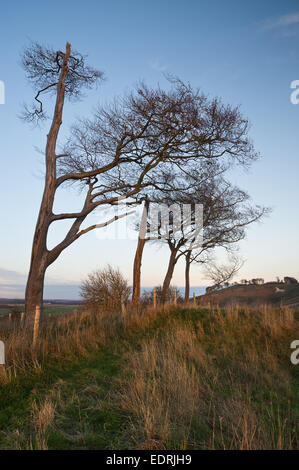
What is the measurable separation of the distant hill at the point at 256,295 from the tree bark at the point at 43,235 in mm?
21401

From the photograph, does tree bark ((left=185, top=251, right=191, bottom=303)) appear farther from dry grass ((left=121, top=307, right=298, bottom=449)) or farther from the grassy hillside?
the grassy hillside

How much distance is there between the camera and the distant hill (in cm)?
3327

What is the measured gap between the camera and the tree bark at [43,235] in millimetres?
11641

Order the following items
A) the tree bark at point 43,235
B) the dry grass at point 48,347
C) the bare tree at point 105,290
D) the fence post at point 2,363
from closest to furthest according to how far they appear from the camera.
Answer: the fence post at point 2,363
the dry grass at point 48,347
the tree bark at point 43,235
the bare tree at point 105,290

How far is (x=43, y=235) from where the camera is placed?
12.0 m

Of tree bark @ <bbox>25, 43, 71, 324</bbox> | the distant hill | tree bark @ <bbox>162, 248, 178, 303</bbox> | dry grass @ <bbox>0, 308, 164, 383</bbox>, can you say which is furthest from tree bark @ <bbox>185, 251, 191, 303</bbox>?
tree bark @ <bbox>25, 43, 71, 324</bbox>

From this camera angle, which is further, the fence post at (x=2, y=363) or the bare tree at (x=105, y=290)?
the bare tree at (x=105, y=290)

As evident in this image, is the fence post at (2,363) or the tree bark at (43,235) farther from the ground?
the tree bark at (43,235)

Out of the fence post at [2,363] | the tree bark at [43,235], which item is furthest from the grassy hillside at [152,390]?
the tree bark at [43,235]

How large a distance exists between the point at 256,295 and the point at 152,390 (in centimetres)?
3433

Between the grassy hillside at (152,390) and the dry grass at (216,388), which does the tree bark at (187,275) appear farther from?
the grassy hillside at (152,390)

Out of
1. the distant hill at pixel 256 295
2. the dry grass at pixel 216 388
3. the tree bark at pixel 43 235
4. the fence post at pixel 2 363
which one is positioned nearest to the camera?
the dry grass at pixel 216 388

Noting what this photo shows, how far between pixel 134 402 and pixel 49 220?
8528 mm

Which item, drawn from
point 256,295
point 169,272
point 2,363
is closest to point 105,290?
point 169,272
